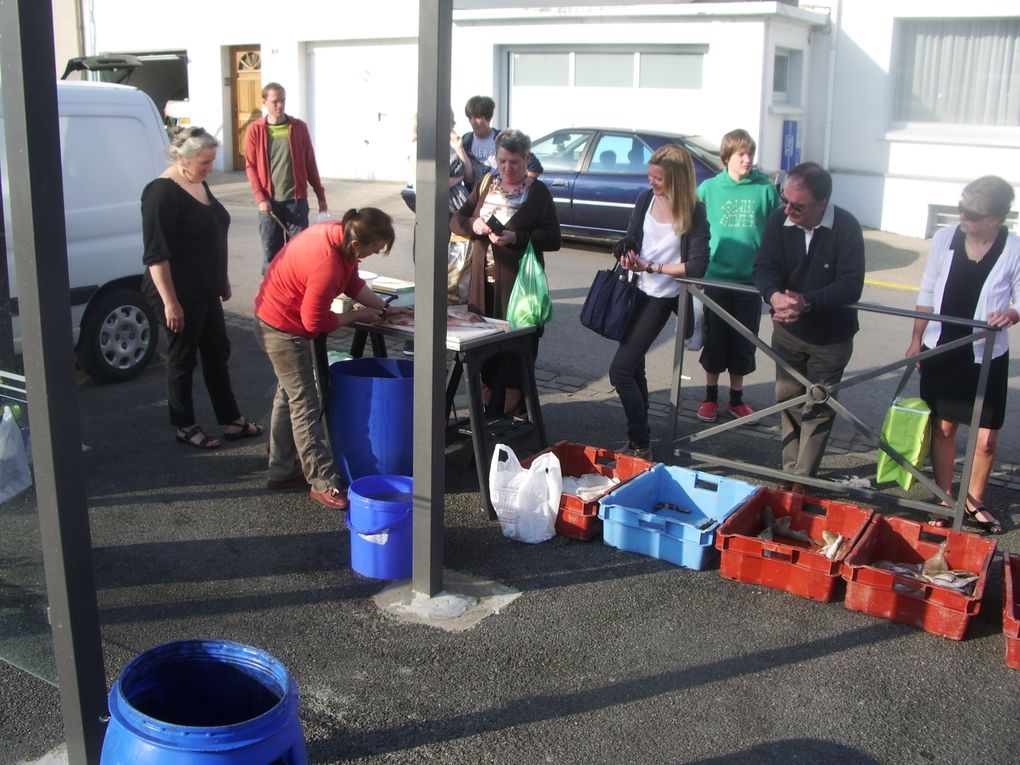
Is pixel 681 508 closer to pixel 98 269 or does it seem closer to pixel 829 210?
pixel 829 210

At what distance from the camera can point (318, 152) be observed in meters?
21.8

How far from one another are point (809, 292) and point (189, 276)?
3512 millimetres

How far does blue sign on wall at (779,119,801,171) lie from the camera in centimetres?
1670

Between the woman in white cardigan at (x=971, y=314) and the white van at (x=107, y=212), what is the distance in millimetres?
5371

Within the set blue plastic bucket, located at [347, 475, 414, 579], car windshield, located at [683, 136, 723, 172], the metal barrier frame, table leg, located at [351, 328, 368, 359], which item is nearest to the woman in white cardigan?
the metal barrier frame

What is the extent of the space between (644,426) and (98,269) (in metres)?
4.03

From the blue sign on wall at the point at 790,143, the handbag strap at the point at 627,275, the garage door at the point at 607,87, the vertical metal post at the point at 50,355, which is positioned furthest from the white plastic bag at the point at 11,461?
the blue sign on wall at the point at 790,143

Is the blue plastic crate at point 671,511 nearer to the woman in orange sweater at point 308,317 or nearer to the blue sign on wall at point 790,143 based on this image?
the woman in orange sweater at point 308,317

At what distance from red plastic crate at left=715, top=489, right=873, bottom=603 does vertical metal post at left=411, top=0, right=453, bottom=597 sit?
1383mm

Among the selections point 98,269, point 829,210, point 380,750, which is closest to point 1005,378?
point 829,210

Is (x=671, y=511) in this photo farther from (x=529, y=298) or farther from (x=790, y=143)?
(x=790, y=143)

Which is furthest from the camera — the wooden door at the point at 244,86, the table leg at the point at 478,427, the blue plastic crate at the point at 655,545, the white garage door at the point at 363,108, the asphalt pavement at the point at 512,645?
the wooden door at the point at 244,86

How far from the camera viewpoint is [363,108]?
20.7m

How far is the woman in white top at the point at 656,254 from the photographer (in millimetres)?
5930
